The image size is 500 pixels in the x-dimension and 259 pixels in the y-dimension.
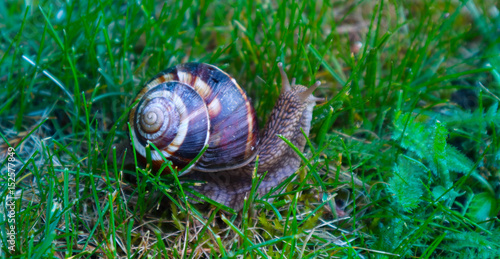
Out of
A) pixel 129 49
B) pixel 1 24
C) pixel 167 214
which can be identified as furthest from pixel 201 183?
pixel 1 24

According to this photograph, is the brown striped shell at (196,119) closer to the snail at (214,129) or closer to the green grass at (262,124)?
the snail at (214,129)

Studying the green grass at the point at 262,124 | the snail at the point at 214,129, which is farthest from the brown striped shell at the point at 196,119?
the green grass at the point at 262,124

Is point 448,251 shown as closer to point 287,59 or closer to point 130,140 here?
point 287,59

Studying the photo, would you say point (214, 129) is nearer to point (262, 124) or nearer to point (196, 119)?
point (196, 119)

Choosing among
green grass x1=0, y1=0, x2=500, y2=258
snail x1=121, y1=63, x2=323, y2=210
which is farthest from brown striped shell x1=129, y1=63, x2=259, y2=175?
green grass x1=0, y1=0, x2=500, y2=258

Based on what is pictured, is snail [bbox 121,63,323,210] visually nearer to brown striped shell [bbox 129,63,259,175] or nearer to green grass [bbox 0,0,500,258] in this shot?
brown striped shell [bbox 129,63,259,175]

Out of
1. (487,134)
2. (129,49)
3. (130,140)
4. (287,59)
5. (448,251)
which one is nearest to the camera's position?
(448,251)

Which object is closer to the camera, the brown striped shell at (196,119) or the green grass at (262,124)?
the green grass at (262,124)
